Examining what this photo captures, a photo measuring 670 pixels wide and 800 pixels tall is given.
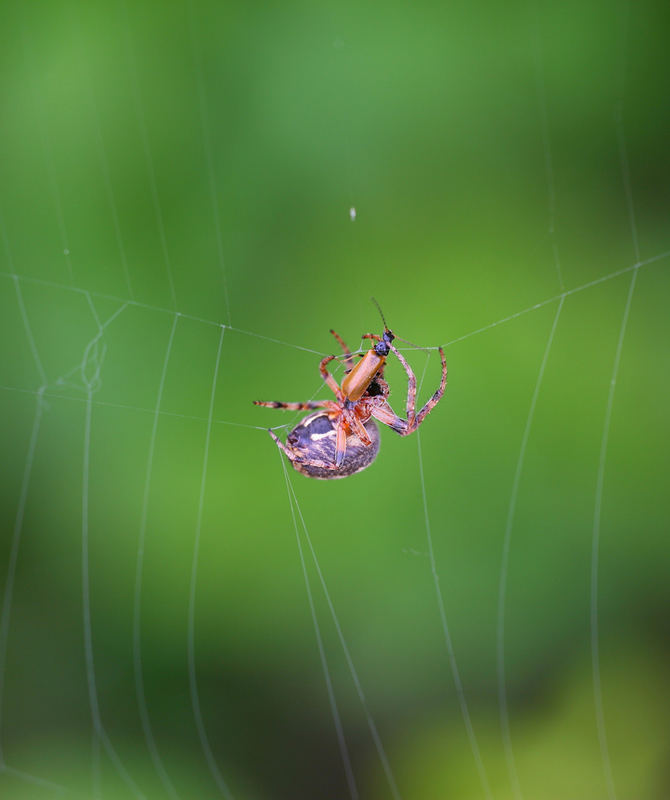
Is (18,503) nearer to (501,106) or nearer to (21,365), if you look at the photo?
(21,365)

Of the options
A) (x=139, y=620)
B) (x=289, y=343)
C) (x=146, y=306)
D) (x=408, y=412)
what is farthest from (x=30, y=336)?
(x=408, y=412)

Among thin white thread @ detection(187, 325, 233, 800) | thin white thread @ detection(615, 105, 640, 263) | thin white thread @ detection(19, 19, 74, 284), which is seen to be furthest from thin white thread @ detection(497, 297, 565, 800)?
thin white thread @ detection(19, 19, 74, 284)

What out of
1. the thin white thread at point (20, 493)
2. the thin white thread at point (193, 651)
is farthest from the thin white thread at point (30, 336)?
the thin white thread at point (193, 651)

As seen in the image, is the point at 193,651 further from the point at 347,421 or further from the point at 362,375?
the point at 362,375

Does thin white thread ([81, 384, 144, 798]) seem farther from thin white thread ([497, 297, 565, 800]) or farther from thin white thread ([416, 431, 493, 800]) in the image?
thin white thread ([497, 297, 565, 800])

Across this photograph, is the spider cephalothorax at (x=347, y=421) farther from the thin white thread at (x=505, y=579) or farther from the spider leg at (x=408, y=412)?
the thin white thread at (x=505, y=579)

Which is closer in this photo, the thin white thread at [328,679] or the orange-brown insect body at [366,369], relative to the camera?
the orange-brown insect body at [366,369]
